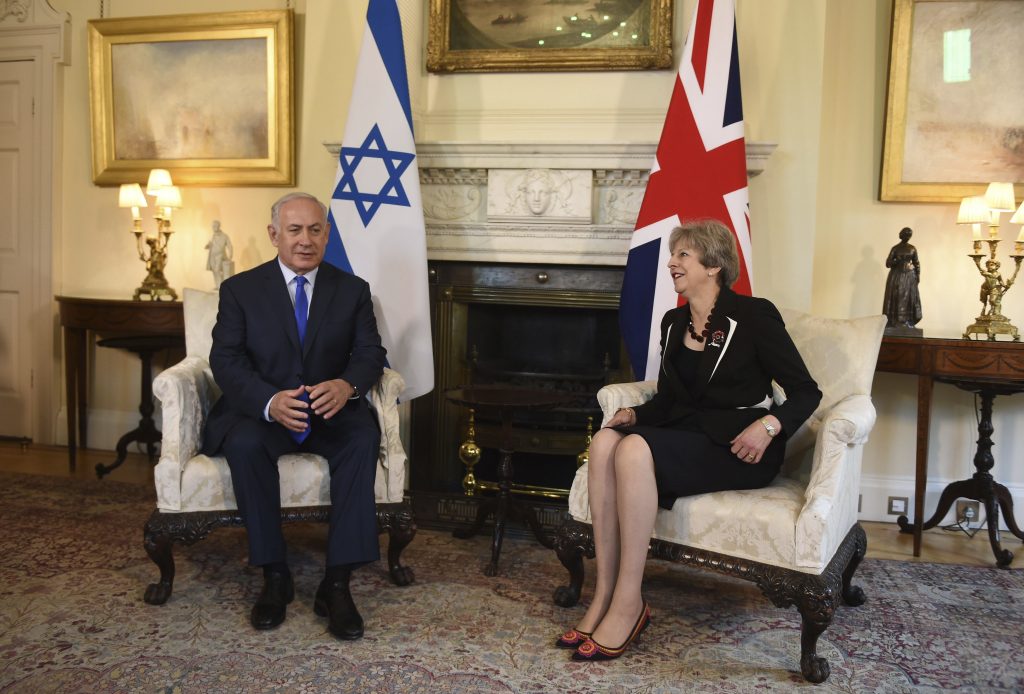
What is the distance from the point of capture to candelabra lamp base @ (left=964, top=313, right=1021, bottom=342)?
11.6ft

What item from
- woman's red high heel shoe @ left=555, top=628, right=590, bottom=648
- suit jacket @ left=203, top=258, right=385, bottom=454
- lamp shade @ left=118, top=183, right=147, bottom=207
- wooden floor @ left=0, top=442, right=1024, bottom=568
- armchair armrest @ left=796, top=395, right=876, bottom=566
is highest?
lamp shade @ left=118, top=183, right=147, bottom=207

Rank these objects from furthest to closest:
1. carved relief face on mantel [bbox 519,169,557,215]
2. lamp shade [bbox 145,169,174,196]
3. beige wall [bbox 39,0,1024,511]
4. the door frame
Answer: the door frame
lamp shade [bbox 145,169,174,196]
carved relief face on mantel [bbox 519,169,557,215]
beige wall [bbox 39,0,1024,511]

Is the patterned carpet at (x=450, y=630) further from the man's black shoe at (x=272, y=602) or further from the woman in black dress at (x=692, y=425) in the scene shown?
the woman in black dress at (x=692, y=425)

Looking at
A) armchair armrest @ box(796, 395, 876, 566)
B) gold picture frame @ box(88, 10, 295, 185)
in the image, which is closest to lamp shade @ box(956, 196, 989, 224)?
armchair armrest @ box(796, 395, 876, 566)

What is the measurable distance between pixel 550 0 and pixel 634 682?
3041 mm

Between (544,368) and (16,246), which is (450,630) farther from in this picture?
(16,246)

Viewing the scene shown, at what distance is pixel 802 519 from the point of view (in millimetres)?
2238

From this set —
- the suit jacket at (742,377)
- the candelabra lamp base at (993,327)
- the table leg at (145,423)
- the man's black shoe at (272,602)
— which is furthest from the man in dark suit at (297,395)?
the candelabra lamp base at (993,327)

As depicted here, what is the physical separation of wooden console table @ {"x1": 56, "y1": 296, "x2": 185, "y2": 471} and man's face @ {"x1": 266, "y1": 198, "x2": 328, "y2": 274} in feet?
5.73

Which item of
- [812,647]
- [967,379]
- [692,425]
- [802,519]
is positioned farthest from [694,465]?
[967,379]

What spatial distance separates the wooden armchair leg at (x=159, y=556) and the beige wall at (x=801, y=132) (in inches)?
80.7

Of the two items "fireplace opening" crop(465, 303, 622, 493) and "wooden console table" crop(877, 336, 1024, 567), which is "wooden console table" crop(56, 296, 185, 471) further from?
"wooden console table" crop(877, 336, 1024, 567)

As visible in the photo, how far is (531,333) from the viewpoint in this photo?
4359 mm

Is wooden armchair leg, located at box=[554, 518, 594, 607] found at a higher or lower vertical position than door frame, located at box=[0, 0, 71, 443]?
lower
